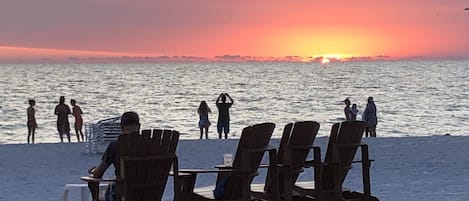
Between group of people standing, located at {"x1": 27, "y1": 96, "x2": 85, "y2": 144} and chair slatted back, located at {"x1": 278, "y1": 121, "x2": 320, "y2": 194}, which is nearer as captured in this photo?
chair slatted back, located at {"x1": 278, "y1": 121, "x2": 320, "y2": 194}

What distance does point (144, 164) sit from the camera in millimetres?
6473

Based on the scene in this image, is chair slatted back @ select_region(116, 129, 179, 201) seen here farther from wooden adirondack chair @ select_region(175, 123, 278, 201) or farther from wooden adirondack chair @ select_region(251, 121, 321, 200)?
wooden adirondack chair @ select_region(251, 121, 321, 200)

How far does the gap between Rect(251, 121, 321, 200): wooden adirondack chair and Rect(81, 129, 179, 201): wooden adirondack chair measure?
1258mm

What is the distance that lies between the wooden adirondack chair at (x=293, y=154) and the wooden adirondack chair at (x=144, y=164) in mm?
1258

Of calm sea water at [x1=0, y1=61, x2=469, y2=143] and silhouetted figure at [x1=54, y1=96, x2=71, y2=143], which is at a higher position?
silhouetted figure at [x1=54, y1=96, x2=71, y2=143]

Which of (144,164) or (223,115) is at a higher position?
(144,164)

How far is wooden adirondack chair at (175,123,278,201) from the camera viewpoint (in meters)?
7.06

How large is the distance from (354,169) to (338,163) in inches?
199

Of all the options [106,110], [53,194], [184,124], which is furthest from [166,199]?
[106,110]

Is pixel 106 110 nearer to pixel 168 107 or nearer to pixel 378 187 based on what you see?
pixel 168 107

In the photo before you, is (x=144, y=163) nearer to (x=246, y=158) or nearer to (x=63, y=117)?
(x=246, y=158)

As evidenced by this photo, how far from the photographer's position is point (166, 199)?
9609 millimetres

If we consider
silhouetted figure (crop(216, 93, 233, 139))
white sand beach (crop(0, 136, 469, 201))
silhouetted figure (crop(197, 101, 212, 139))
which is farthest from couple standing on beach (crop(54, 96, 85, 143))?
white sand beach (crop(0, 136, 469, 201))

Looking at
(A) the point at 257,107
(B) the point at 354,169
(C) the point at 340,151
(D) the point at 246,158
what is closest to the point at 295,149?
(C) the point at 340,151
